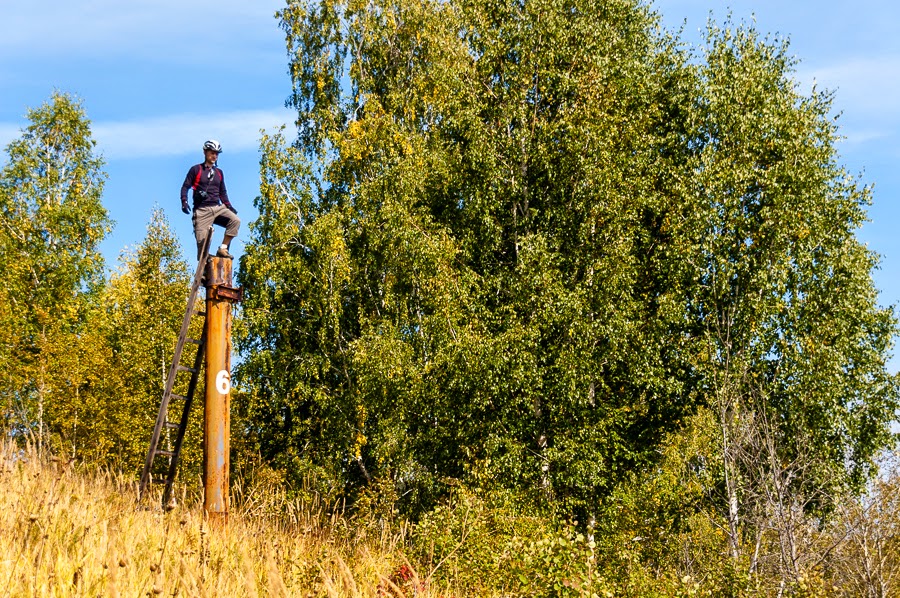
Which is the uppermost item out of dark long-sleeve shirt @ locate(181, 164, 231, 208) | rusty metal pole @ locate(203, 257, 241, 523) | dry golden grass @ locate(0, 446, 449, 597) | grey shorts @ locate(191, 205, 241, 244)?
dark long-sleeve shirt @ locate(181, 164, 231, 208)

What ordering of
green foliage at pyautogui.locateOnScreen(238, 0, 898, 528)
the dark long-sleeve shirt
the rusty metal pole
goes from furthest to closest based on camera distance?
green foliage at pyautogui.locateOnScreen(238, 0, 898, 528) < the dark long-sleeve shirt < the rusty metal pole

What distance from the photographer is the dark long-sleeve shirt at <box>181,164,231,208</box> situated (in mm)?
9906

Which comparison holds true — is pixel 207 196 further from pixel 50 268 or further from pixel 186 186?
pixel 50 268

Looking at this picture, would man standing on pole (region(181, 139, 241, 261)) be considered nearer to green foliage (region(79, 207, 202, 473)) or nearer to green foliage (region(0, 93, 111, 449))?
green foliage (region(79, 207, 202, 473))

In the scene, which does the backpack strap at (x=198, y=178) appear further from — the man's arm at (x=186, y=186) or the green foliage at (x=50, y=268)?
→ the green foliage at (x=50, y=268)

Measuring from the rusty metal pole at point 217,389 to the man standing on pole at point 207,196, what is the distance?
1.63 feet

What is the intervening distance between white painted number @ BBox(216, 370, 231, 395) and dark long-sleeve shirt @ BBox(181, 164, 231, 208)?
2.28 metres

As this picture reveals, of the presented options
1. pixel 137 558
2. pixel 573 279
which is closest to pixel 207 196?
pixel 137 558

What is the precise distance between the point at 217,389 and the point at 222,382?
4.2 inches

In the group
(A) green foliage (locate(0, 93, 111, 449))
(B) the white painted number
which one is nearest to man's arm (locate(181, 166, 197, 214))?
(B) the white painted number

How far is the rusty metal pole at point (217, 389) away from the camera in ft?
29.1

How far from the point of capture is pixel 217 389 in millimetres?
9156

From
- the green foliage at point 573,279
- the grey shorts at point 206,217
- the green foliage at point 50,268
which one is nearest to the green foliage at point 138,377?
the green foliage at point 50,268

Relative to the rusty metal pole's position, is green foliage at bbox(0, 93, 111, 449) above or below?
above
